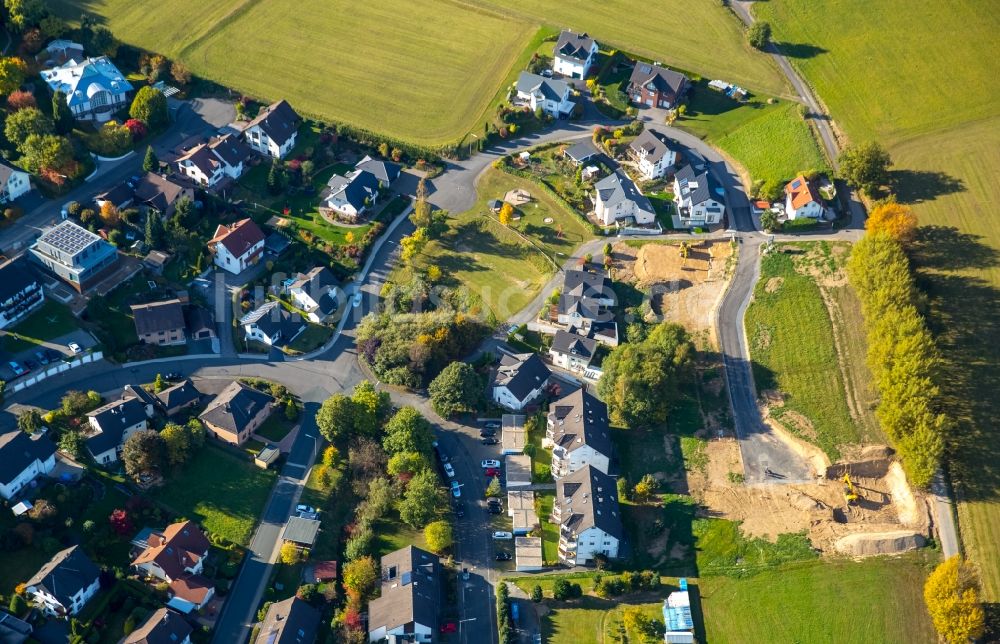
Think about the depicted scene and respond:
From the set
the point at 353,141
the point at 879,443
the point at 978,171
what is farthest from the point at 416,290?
the point at 978,171

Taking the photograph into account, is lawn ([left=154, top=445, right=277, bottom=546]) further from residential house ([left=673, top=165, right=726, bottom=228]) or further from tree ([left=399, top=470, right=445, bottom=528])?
residential house ([left=673, top=165, right=726, bottom=228])

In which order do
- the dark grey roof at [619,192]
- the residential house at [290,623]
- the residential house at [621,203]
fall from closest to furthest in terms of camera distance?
1. the residential house at [290,623]
2. the residential house at [621,203]
3. the dark grey roof at [619,192]

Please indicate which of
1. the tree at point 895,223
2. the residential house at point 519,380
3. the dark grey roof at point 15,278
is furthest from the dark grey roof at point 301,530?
the tree at point 895,223

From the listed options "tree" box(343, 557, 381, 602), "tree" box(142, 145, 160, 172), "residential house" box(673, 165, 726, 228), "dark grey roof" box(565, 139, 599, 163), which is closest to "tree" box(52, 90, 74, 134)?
"tree" box(142, 145, 160, 172)

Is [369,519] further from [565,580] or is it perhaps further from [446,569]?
[565,580]

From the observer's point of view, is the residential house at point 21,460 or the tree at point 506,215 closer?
the residential house at point 21,460

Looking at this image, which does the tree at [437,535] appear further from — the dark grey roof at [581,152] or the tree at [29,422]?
the dark grey roof at [581,152]
